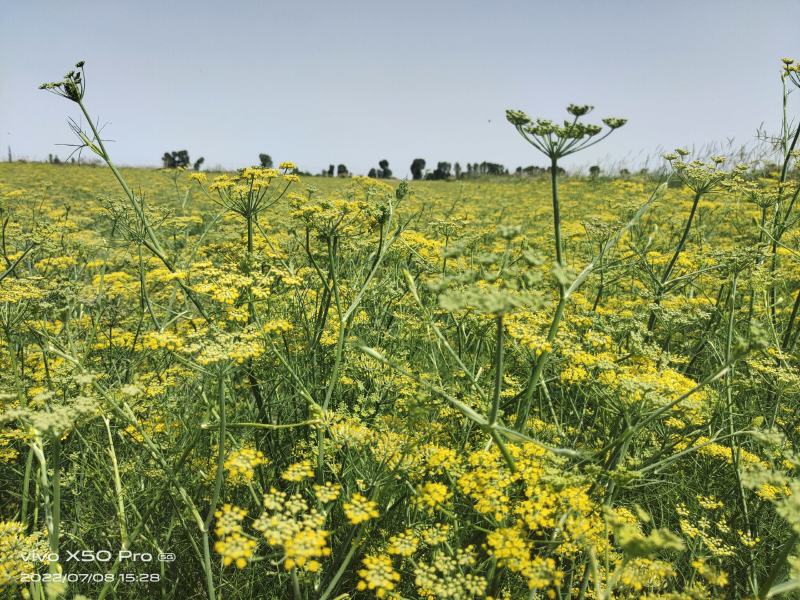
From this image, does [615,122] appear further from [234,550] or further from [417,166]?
[417,166]

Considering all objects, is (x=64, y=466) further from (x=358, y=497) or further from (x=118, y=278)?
(x=358, y=497)

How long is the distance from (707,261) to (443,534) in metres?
3.34

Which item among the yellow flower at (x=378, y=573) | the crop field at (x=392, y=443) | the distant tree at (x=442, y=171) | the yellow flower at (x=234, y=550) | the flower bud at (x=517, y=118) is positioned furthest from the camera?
the distant tree at (x=442, y=171)

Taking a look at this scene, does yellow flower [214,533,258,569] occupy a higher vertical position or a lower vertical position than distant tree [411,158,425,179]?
lower

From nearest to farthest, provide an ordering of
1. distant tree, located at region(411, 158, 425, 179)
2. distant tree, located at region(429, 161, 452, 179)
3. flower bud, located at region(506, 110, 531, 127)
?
1. flower bud, located at region(506, 110, 531, 127)
2. distant tree, located at region(429, 161, 452, 179)
3. distant tree, located at region(411, 158, 425, 179)

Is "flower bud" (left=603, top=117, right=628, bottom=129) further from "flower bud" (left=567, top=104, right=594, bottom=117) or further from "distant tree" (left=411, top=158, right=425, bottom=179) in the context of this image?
"distant tree" (left=411, top=158, right=425, bottom=179)

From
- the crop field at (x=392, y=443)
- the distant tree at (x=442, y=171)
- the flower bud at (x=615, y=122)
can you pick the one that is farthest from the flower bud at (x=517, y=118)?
the distant tree at (x=442, y=171)

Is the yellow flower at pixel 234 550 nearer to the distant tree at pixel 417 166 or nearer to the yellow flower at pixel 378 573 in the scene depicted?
the yellow flower at pixel 378 573

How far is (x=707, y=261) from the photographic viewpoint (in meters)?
3.98

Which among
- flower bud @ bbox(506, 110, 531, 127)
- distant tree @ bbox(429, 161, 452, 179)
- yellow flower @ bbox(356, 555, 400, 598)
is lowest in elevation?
yellow flower @ bbox(356, 555, 400, 598)

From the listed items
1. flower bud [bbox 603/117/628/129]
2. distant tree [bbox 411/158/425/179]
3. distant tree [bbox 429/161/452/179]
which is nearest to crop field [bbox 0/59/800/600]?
flower bud [bbox 603/117/628/129]

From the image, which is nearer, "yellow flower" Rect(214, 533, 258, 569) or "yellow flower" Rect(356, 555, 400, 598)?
"yellow flower" Rect(214, 533, 258, 569)

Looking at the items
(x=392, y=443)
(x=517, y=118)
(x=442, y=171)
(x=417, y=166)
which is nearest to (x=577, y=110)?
(x=517, y=118)

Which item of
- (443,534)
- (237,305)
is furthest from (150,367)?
(443,534)
